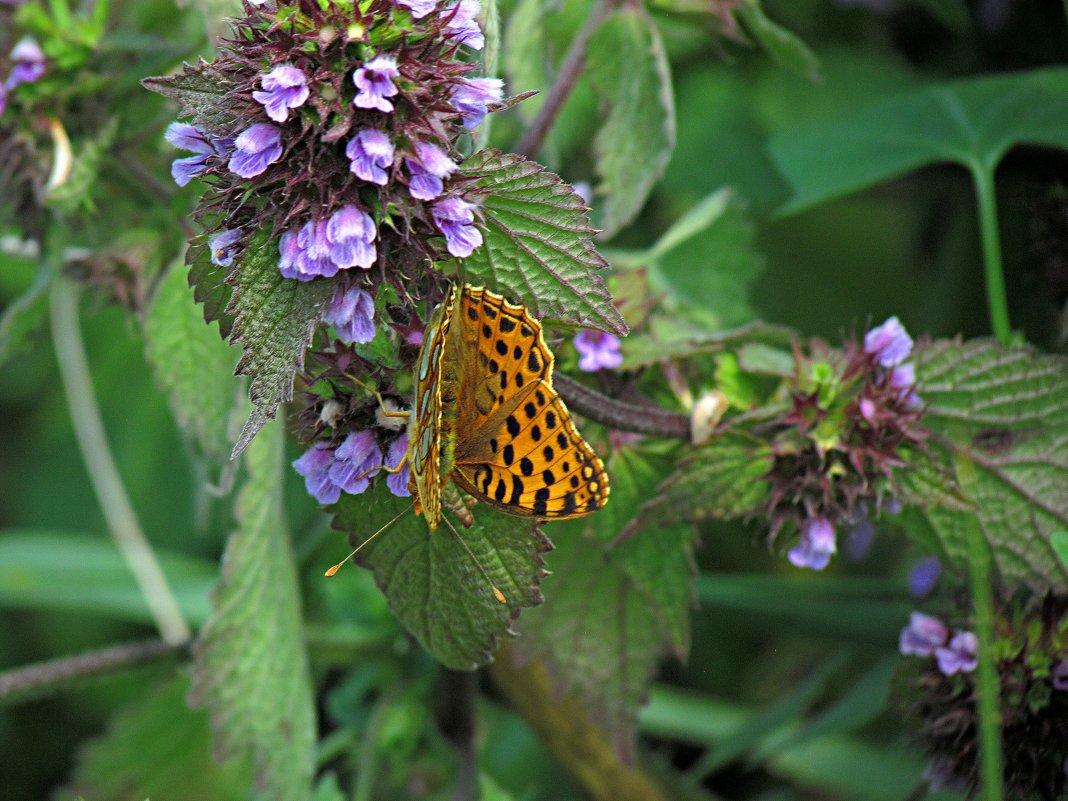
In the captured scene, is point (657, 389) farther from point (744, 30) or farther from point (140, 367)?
point (140, 367)

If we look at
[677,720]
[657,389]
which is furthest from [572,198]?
[677,720]

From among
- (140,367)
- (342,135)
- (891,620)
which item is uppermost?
(342,135)

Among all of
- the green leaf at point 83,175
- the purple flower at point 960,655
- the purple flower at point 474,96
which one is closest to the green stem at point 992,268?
the purple flower at point 960,655

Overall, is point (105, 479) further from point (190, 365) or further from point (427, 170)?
point (427, 170)

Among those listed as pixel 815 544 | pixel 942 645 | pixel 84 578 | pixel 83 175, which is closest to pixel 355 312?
pixel 815 544

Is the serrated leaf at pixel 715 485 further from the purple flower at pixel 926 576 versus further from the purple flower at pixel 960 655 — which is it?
the purple flower at pixel 926 576

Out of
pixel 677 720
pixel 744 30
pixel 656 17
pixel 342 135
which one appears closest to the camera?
pixel 342 135
